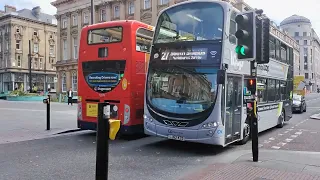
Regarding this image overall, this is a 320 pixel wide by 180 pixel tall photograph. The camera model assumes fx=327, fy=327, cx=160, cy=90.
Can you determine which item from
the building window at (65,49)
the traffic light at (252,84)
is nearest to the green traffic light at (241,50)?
the traffic light at (252,84)

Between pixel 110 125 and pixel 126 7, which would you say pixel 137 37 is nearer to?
pixel 110 125

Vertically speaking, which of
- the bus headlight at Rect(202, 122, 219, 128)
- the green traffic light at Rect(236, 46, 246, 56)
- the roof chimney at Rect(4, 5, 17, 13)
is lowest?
the bus headlight at Rect(202, 122, 219, 128)

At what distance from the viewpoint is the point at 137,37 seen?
10.9m

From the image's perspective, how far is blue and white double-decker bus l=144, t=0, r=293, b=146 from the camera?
8555mm

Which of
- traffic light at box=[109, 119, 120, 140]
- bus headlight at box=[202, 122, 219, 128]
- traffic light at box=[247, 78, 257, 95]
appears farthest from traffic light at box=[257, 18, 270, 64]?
traffic light at box=[109, 119, 120, 140]

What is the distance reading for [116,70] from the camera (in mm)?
10789

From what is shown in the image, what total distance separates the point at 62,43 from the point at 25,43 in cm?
1985

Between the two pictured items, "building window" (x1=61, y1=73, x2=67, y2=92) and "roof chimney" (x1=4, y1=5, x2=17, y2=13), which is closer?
"building window" (x1=61, y1=73, x2=67, y2=92)

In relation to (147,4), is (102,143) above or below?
below

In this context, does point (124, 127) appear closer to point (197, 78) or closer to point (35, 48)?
point (197, 78)

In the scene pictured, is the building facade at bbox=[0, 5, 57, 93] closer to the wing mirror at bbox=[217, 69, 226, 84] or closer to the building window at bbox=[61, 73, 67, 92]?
the building window at bbox=[61, 73, 67, 92]

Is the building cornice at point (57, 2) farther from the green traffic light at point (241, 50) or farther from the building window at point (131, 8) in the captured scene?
the green traffic light at point (241, 50)

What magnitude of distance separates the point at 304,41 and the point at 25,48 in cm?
9791

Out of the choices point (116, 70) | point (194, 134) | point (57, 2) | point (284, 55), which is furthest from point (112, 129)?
point (57, 2)
